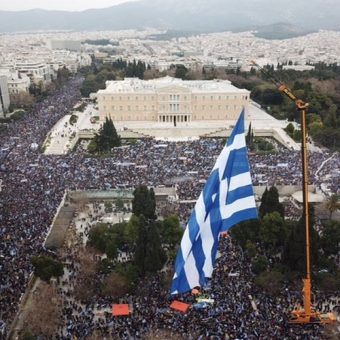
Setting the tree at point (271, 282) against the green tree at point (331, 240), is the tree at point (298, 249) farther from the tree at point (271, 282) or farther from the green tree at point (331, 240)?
the green tree at point (331, 240)

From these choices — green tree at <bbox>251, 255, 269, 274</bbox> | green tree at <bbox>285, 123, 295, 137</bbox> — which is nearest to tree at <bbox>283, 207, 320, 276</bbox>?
green tree at <bbox>251, 255, 269, 274</bbox>

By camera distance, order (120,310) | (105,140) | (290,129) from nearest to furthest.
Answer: (120,310) < (105,140) < (290,129)

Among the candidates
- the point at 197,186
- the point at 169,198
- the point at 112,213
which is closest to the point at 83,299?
the point at 112,213

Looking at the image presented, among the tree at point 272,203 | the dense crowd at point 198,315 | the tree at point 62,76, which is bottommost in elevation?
the dense crowd at point 198,315

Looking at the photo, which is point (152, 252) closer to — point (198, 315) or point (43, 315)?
point (198, 315)

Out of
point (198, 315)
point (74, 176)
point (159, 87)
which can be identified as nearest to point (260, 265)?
point (198, 315)

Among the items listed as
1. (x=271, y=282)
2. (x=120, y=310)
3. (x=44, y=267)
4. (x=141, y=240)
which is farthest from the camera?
(x=141, y=240)

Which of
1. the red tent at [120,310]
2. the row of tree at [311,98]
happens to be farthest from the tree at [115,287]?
the row of tree at [311,98]
